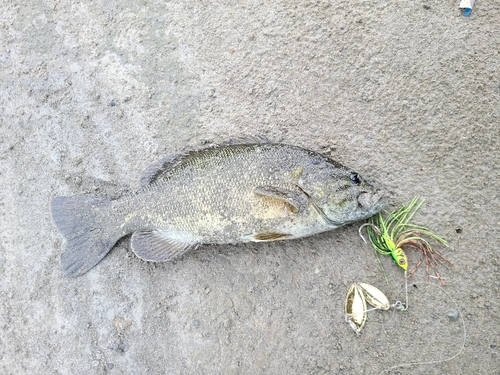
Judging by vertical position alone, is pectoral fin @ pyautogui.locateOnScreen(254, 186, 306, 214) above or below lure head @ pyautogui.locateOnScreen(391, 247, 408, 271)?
above

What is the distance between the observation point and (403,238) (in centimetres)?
292

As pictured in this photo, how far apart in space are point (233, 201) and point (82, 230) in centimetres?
110

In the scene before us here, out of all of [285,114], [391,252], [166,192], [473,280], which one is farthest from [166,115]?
[473,280]

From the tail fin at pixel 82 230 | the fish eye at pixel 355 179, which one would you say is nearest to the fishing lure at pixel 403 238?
the fish eye at pixel 355 179

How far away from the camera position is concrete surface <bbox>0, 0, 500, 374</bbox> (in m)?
A: 2.91

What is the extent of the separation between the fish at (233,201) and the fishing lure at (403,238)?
0.19m

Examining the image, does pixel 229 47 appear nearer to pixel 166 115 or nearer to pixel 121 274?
pixel 166 115

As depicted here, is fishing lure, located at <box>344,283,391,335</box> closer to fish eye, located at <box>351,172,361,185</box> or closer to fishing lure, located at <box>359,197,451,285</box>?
fishing lure, located at <box>359,197,451,285</box>

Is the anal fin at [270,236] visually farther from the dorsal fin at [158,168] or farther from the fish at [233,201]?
the dorsal fin at [158,168]

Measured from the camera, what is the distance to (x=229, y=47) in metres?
3.17

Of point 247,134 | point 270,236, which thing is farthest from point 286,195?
point 247,134

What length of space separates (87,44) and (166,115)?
81 centimetres

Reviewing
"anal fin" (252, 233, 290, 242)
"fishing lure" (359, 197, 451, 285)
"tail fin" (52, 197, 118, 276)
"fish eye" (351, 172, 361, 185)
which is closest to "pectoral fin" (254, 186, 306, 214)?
"anal fin" (252, 233, 290, 242)

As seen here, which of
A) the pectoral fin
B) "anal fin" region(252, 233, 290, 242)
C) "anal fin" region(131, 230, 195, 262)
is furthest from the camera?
"anal fin" region(131, 230, 195, 262)
